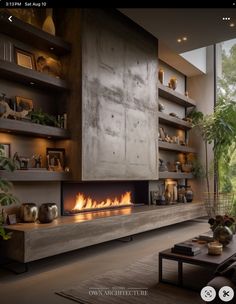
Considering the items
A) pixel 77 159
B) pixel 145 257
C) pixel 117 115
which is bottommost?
pixel 145 257

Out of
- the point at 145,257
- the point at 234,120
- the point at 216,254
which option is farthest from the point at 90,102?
the point at 234,120

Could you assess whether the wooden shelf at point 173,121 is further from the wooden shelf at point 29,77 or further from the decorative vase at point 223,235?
the decorative vase at point 223,235

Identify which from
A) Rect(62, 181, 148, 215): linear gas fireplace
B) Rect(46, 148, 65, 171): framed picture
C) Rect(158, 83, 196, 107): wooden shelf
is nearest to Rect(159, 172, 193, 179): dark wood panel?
Rect(62, 181, 148, 215): linear gas fireplace

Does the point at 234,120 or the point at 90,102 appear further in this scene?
the point at 234,120

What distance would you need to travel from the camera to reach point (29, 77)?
11.8 feet

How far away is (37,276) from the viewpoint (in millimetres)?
3021

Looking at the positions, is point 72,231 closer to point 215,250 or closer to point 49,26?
point 215,250

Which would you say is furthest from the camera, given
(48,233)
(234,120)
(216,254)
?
(234,120)

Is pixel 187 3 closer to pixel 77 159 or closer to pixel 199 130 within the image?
pixel 77 159

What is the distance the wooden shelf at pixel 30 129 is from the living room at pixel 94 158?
14mm

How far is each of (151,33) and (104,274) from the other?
412 centimetres

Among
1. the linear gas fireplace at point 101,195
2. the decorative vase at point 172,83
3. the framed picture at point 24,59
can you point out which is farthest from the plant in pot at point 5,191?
the decorative vase at point 172,83

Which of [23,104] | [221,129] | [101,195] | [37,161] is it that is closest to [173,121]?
[221,129]

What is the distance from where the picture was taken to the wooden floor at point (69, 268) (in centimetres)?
253
